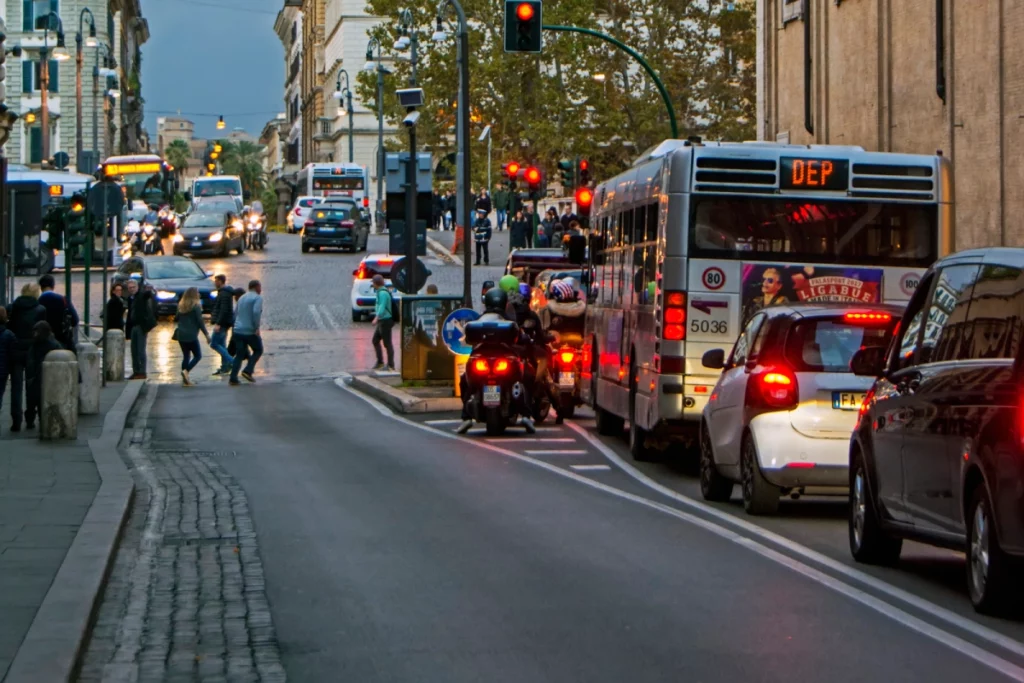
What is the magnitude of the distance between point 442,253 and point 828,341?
54.6 meters

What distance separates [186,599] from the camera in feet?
32.4

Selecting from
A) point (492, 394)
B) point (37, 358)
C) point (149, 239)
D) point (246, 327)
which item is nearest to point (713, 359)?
point (492, 394)

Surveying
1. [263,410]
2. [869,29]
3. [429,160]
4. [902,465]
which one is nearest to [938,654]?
[902,465]

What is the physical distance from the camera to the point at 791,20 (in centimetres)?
3856

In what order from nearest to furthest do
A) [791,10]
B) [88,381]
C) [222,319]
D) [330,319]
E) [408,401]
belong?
1. [88,381]
2. [408,401]
3. [222,319]
4. [791,10]
5. [330,319]

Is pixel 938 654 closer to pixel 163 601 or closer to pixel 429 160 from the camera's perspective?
pixel 163 601

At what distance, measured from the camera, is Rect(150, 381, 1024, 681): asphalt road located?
7887mm

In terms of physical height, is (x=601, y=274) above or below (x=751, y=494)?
above

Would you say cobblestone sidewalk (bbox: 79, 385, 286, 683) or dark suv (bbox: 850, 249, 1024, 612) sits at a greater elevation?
dark suv (bbox: 850, 249, 1024, 612)

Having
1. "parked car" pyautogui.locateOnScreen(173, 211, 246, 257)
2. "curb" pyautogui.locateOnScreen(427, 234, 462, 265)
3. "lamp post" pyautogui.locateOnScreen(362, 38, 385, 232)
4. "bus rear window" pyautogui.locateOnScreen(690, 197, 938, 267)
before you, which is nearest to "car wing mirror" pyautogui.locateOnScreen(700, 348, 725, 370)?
"bus rear window" pyautogui.locateOnScreen(690, 197, 938, 267)

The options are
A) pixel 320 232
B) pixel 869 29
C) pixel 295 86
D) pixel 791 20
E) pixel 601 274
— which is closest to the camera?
pixel 601 274

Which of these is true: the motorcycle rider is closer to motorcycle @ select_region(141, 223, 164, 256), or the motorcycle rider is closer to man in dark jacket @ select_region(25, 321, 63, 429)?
man in dark jacket @ select_region(25, 321, 63, 429)

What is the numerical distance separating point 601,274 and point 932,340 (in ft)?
39.4

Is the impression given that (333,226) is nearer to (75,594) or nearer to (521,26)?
(521,26)
